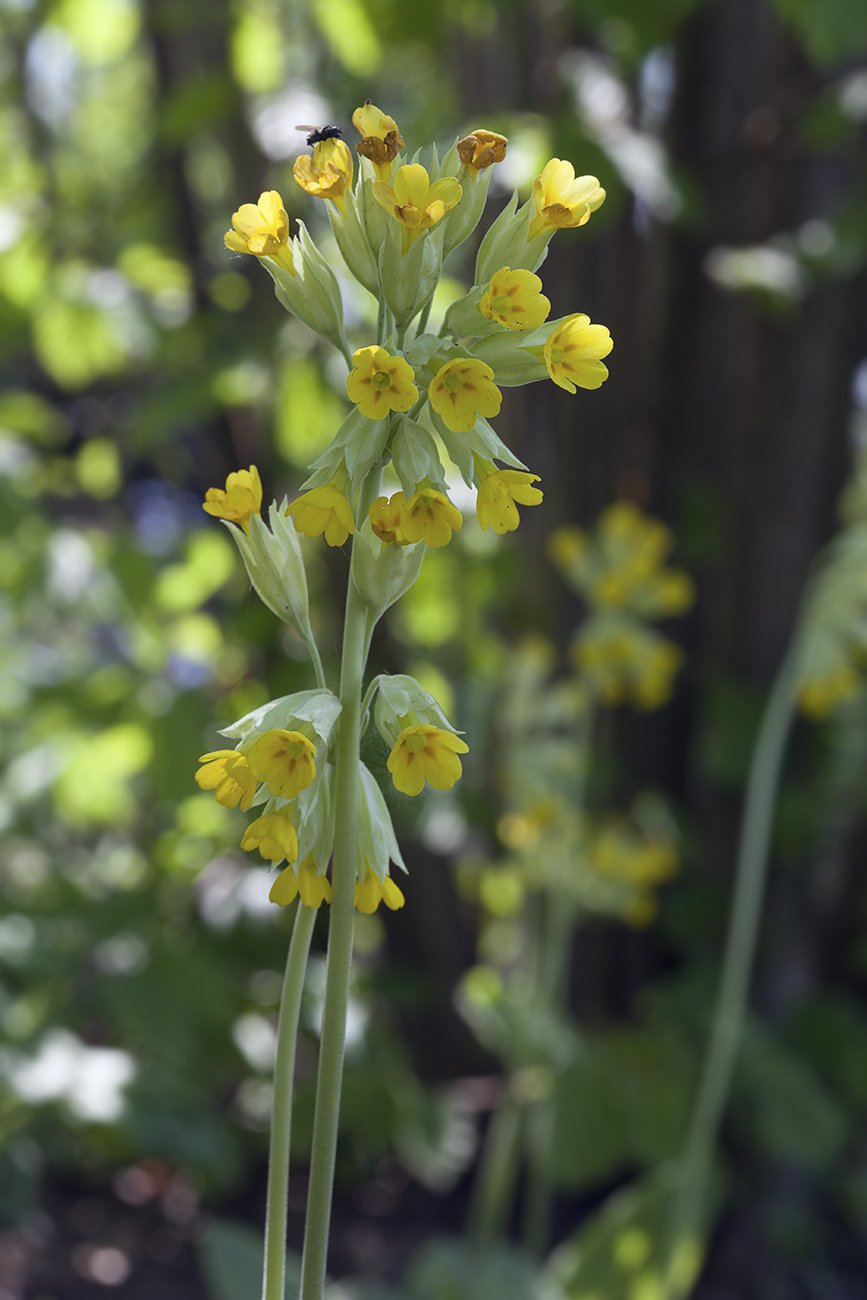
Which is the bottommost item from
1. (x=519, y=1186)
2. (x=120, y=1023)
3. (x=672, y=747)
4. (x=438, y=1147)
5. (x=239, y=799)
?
(x=519, y=1186)

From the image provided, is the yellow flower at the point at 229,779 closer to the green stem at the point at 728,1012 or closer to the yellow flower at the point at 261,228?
the yellow flower at the point at 261,228

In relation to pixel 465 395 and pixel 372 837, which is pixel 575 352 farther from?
pixel 372 837

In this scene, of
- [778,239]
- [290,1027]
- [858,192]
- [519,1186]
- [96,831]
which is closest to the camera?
[290,1027]

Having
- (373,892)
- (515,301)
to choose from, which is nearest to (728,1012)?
(373,892)

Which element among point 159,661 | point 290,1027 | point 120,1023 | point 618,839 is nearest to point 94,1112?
point 120,1023

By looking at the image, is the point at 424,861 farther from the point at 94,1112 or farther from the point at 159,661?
the point at 94,1112

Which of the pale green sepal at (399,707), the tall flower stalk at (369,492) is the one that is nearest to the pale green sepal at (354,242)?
the tall flower stalk at (369,492)
